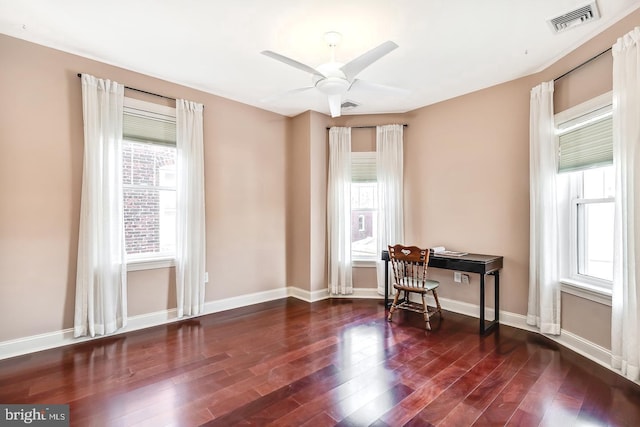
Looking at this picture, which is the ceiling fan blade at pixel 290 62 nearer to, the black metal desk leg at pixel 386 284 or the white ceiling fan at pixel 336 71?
the white ceiling fan at pixel 336 71

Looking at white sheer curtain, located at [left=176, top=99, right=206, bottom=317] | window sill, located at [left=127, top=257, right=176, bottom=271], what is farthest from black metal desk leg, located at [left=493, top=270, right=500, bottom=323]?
window sill, located at [left=127, top=257, right=176, bottom=271]

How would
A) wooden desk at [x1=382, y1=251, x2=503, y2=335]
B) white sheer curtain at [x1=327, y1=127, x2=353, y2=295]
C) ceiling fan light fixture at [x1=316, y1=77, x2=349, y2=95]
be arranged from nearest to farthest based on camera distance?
1. ceiling fan light fixture at [x1=316, y1=77, x2=349, y2=95]
2. wooden desk at [x1=382, y1=251, x2=503, y2=335]
3. white sheer curtain at [x1=327, y1=127, x2=353, y2=295]

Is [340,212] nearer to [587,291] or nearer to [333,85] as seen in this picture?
[333,85]

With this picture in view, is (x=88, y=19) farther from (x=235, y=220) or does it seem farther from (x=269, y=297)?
(x=269, y=297)

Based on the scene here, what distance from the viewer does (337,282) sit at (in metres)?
4.64

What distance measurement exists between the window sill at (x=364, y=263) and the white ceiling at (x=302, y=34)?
8.08 feet

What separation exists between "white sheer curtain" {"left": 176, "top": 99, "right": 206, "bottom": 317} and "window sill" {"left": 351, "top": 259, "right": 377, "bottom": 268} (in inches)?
84.6

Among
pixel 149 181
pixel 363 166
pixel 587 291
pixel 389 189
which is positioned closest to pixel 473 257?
pixel 587 291

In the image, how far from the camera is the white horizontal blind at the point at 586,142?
262cm

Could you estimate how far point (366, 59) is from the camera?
7.59ft

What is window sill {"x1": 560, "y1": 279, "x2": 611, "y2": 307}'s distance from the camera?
2607 millimetres

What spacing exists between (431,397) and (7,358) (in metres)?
3.47

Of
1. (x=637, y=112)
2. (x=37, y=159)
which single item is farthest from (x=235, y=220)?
(x=637, y=112)

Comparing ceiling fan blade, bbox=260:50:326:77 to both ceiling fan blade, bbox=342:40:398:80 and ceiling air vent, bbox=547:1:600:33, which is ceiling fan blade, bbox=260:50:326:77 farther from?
ceiling air vent, bbox=547:1:600:33
